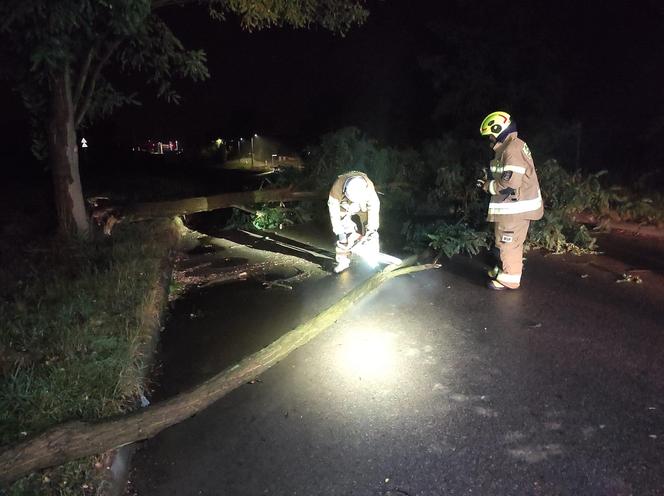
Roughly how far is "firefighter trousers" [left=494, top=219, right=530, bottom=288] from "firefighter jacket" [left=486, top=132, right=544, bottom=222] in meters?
0.09

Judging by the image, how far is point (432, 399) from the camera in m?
3.53

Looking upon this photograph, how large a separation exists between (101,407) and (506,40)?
12.7 meters

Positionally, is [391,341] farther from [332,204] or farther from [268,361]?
[332,204]

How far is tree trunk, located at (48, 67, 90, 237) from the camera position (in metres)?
7.08

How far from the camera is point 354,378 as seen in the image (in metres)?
3.91

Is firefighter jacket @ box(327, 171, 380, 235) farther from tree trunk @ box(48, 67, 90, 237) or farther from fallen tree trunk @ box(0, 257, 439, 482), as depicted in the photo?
tree trunk @ box(48, 67, 90, 237)

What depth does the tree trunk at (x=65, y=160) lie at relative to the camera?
7078 millimetres

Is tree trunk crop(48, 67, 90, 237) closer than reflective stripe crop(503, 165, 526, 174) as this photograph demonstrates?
No

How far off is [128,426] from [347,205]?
4.32m

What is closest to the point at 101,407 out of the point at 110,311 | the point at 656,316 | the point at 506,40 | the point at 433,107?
the point at 110,311

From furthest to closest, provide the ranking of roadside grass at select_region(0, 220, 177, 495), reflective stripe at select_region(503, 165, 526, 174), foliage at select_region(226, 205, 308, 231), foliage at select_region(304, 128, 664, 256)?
foliage at select_region(226, 205, 308, 231)
foliage at select_region(304, 128, 664, 256)
reflective stripe at select_region(503, 165, 526, 174)
roadside grass at select_region(0, 220, 177, 495)

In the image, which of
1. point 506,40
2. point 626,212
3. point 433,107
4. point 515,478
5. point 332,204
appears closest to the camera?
point 515,478

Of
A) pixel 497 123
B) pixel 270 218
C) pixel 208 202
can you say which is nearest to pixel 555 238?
pixel 497 123

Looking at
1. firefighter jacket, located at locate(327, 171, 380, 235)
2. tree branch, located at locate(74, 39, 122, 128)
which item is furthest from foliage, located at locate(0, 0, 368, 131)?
firefighter jacket, located at locate(327, 171, 380, 235)
